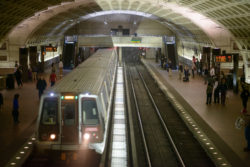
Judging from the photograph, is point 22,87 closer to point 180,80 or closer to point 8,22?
point 8,22

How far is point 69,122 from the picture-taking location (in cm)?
1061

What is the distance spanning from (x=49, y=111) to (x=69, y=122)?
2.25 feet

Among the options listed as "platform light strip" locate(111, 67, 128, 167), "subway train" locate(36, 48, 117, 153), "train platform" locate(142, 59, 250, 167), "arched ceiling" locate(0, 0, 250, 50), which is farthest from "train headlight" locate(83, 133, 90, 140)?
"arched ceiling" locate(0, 0, 250, 50)

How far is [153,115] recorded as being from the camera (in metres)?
19.0

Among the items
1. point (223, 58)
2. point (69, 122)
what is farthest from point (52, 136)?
point (223, 58)

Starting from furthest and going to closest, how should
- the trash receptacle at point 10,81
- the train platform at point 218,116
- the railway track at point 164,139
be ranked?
the trash receptacle at point 10,81, the train platform at point 218,116, the railway track at point 164,139

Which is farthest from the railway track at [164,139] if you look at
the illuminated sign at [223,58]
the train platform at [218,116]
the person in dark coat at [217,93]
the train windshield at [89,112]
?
the illuminated sign at [223,58]

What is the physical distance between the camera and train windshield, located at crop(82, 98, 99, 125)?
10594 mm

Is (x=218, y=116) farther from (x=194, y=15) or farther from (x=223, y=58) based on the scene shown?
(x=194, y=15)

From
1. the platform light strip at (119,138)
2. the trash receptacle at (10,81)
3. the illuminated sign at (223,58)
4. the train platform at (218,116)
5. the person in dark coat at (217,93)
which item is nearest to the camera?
the platform light strip at (119,138)

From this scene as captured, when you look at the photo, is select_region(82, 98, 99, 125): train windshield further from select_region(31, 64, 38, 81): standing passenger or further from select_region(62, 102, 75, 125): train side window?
select_region(31, 64, 38, 81): standing passenger

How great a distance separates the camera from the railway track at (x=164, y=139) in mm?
11961

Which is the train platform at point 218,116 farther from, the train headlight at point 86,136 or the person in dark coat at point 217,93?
the train headlight at point 86,136

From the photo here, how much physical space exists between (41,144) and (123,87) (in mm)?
18011
